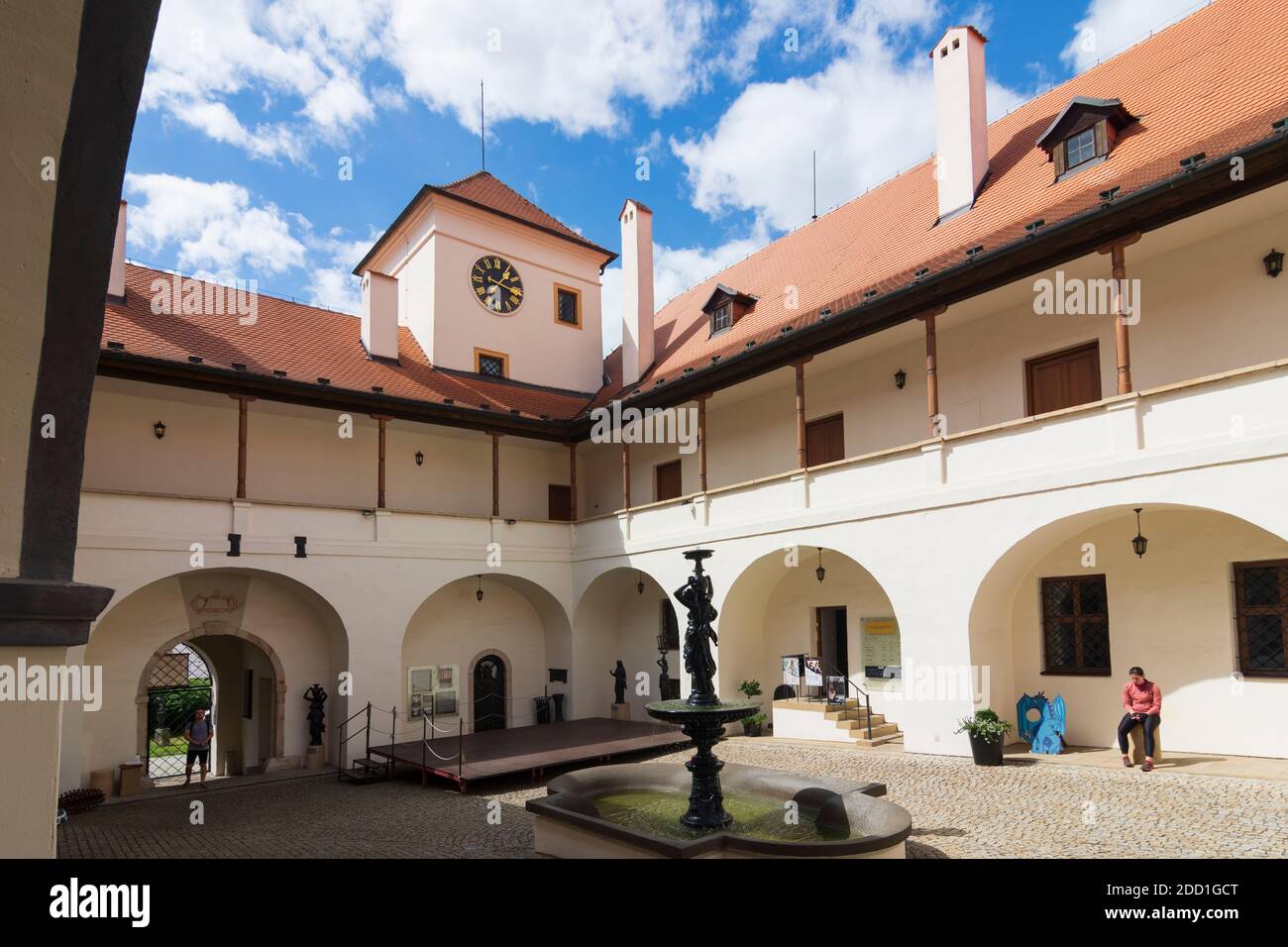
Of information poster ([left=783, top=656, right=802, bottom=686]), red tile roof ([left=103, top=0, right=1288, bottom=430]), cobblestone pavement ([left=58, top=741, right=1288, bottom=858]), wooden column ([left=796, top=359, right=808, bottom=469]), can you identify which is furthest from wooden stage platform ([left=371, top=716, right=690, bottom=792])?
red tile roof ([left=103, top=0, right=1288, bottom=430])

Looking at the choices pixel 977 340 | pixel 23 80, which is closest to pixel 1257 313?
pixel 977 340

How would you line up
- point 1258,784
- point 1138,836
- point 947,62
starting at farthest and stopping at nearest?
point 947,62 → point 1258,784 → point 1138,836

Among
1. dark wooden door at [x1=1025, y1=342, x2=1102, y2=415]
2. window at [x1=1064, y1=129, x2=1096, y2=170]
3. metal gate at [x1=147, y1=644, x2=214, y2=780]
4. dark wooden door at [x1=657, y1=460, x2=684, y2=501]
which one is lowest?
metal gate at [x1=147, y1=644, x2=214, y2=780]

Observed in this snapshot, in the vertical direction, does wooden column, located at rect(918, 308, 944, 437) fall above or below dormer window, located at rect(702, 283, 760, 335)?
below

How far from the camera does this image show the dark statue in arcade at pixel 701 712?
815 centimetres

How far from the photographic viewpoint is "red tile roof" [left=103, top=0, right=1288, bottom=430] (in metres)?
12.4

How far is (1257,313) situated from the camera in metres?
11.4

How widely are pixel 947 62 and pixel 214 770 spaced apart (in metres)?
22.1

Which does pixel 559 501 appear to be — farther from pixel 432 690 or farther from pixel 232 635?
pixel 232 635

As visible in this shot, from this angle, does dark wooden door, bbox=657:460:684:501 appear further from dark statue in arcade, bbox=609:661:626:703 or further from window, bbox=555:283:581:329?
window, bbox=555:283:581:329

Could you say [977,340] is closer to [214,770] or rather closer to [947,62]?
[947,62]

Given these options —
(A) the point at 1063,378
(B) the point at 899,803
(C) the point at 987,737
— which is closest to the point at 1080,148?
(A) the point at 1063,378

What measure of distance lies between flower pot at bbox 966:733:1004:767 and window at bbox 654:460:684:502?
32.8ft

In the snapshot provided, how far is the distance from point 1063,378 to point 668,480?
384 inches
